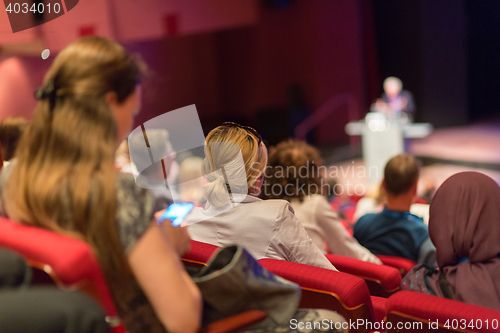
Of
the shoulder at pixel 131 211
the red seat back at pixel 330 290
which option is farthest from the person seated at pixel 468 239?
the shoulder at pixel 131 211

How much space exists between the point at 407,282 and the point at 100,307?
1.18 m

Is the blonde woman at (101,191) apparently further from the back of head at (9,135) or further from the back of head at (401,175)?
the back of head at (401,175)

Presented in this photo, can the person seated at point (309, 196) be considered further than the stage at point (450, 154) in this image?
No

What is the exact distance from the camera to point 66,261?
3.01 ft

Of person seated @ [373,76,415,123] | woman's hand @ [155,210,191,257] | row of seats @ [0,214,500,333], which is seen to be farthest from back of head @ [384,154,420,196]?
person seated @ [373,76,415,123]

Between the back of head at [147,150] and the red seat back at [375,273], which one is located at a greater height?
the back of head at [147,150]

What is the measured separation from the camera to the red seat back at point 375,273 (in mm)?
2006

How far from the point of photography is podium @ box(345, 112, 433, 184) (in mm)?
6332

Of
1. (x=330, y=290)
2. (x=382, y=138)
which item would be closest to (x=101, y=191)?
(x=330, y=290)

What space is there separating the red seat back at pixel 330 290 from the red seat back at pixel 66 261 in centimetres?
67

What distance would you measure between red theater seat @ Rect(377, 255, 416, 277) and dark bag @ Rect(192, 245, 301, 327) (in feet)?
3.98

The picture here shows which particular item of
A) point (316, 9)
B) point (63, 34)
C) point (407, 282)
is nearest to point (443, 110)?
point (316, 9)

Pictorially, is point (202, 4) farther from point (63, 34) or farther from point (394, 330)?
point (394, 330)

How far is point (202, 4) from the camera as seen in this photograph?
19.5 feet
